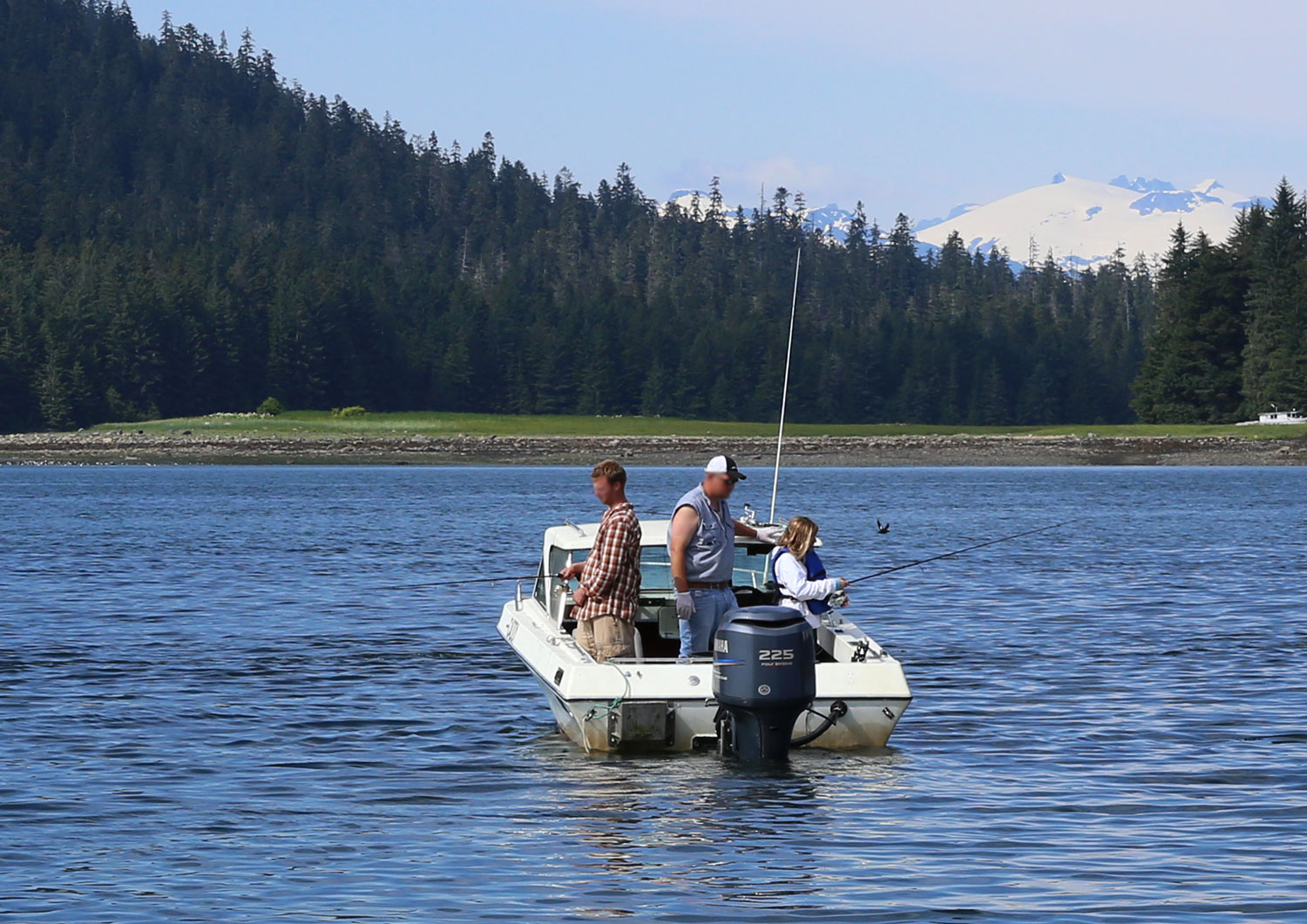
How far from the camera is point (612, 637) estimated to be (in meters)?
15.1

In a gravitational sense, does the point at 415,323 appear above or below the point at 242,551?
above

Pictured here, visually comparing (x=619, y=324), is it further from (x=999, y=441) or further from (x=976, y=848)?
(x=976, y=848)

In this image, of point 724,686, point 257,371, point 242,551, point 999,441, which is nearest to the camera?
point 724,686

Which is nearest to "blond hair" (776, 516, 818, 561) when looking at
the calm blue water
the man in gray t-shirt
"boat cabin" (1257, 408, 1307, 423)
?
the man in gray t-shirt

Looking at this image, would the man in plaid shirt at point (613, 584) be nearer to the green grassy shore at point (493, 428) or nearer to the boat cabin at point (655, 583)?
the boat cabin at point (655, 583)

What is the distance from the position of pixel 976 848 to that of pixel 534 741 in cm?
541

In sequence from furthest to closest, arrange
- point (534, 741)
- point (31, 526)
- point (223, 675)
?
point (31, 526), point (223, 675), point (534, 741)

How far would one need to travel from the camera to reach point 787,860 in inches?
469

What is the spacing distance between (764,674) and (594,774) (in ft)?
6.95

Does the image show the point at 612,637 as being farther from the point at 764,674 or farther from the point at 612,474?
the point at 764,674

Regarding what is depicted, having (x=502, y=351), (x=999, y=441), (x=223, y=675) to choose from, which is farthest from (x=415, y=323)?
(x=223, y=675)

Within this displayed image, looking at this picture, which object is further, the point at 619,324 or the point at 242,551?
the point at 619,324

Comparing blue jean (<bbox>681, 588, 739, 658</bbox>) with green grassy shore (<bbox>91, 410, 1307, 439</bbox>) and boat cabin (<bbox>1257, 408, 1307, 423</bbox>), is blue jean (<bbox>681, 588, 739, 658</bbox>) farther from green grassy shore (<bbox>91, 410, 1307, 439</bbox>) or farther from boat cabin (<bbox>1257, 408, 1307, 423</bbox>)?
green grassy shore (<bbox>91, 410, 1307, 439</bbox>)

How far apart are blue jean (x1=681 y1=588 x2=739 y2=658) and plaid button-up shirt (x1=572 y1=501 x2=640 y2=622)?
25.2 inches
